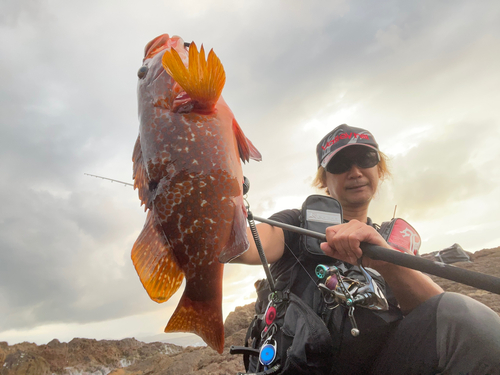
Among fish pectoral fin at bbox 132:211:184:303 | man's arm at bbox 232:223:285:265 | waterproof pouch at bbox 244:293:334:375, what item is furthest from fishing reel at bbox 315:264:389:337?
fish pectoral fin at bbox 132:211:184:303

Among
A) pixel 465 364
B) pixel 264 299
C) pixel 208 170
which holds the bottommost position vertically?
pixel 465 364

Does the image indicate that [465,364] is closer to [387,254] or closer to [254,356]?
[387,254]

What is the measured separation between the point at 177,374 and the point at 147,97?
5938 millimetres

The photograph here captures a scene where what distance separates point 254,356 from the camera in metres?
2.42

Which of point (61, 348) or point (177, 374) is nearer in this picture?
point (177, 374)

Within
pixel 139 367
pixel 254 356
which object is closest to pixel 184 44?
pixel 254 356

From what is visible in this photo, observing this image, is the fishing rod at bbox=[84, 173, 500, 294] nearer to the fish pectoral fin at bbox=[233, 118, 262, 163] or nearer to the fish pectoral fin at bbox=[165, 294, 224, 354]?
the fish pectoral fin at bbox=[233, 118, 262, 163]

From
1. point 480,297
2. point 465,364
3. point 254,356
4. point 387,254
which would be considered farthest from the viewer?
point 480,297

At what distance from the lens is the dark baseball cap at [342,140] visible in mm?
3242

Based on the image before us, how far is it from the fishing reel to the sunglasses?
1457 mm

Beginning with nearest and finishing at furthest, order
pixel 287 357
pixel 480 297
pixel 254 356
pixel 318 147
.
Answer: pixel 287 357 → pixel 254 356 → pixel 318 147 → pixel 480 297

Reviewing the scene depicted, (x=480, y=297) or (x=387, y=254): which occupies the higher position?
(x=387, y=254)

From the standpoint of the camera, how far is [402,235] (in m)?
3.00

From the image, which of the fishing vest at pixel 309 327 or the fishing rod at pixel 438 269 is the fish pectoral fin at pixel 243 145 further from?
the fishing vest at pixel 309 327
